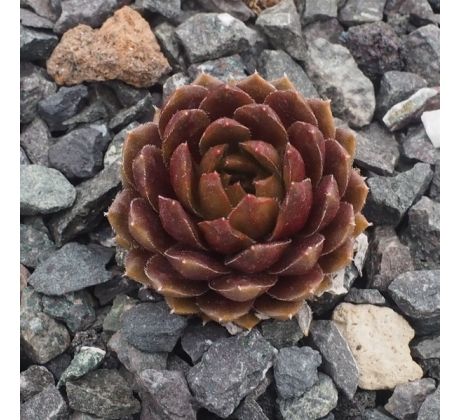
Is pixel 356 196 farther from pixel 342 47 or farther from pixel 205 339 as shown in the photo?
pixel 342 47

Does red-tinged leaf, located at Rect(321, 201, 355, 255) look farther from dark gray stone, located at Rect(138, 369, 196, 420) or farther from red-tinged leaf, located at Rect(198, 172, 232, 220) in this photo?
dark gray stone, located at Rect(138, 369, 196, 420)

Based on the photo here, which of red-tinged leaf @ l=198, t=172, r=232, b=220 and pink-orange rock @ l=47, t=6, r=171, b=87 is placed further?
pink-orange rock @ l=47, t=6, r=171, b=87

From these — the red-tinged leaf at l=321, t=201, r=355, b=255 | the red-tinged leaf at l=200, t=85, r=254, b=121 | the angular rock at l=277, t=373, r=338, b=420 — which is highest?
the red-tinged leaf at l=200, t=85, r=254, b=121

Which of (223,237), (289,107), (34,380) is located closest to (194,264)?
(223,237)

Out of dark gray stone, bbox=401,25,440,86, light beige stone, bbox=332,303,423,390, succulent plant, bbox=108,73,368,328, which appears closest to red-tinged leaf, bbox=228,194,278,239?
succulent plant, bbox=108,73,368,328

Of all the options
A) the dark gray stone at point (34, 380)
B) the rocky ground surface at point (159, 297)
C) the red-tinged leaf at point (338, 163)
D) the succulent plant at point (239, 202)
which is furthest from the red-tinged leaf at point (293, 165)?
the dark gray stone at point (34, 380)

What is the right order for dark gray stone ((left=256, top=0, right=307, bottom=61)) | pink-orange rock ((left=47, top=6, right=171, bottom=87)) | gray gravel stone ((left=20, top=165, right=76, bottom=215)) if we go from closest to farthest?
gray gravel stone ((left=20, top=165, right=76, bottom=215)) < pink-orange rock ((left=47, top=6, right=171, bottom=87)) < dark gray stone ((left=256, top=0, right=307, bottom=61))
